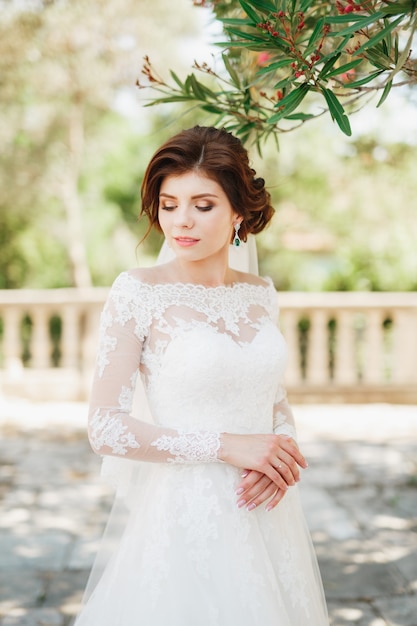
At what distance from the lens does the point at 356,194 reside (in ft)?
45.2

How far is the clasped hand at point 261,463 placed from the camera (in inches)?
79.8

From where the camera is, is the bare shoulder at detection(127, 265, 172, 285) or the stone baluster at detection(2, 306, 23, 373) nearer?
the bare shoulder at detection(127, 265, 172, 285)

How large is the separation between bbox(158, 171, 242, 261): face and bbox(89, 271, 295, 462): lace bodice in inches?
5.8

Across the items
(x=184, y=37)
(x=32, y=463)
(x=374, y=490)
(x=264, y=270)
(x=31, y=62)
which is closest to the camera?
(x=374, y=490)

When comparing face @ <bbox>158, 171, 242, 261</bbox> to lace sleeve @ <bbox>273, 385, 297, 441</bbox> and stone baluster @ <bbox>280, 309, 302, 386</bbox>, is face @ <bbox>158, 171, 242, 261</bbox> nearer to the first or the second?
lace sleeve @ <bbox>273, 385, 297, 441</bbox>

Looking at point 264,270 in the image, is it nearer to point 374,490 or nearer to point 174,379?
point 374,490

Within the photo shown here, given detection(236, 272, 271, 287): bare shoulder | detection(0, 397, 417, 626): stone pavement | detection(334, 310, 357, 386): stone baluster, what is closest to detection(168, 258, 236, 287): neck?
detection(236, 272, 271, 287): bare shoulder

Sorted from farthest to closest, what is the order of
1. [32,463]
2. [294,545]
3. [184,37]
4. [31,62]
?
1. [184,37]
2. [31,62]
3. [32,463]
4. [294,545]

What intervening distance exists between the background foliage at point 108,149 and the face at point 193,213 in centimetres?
706

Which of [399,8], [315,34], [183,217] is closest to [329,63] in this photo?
[315,34]

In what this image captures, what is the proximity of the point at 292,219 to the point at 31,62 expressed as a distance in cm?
737

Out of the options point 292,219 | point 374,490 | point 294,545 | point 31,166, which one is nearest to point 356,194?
point 292,219

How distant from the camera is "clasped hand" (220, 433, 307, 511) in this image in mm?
2027

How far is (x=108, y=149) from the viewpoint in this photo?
15.5 meters
